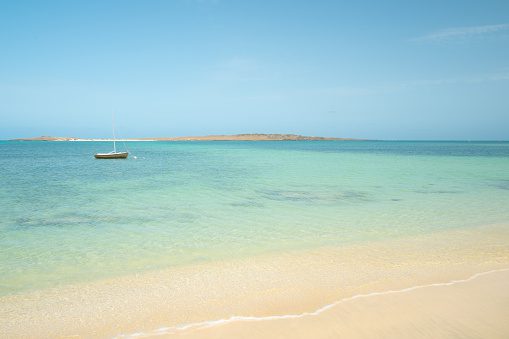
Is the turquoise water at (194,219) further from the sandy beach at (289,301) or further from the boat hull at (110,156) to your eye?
the boat hull at (110,156)

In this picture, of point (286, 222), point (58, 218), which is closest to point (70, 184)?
point (58, 218)

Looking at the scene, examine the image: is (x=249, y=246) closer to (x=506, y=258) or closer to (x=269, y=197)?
(x=506, y=258)

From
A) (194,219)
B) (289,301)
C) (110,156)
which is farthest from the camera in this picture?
(110,156)

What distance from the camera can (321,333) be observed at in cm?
420

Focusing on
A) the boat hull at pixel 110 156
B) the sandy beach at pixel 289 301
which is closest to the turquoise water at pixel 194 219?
the sandy beach at pixel 289 301

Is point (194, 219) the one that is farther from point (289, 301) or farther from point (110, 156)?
point (110, 156)

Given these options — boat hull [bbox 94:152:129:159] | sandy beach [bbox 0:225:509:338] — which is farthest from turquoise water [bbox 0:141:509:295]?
boat hull [bbox 94:152:129:159]

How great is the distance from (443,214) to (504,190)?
8307mm

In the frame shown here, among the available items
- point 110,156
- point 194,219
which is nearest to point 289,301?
point 194,219

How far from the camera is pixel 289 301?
5.16m

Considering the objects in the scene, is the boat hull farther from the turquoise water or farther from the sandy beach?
the sandy beach

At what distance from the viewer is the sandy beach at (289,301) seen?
170 inches

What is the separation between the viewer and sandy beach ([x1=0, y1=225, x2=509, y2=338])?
432 centimetres

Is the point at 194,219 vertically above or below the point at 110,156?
below
